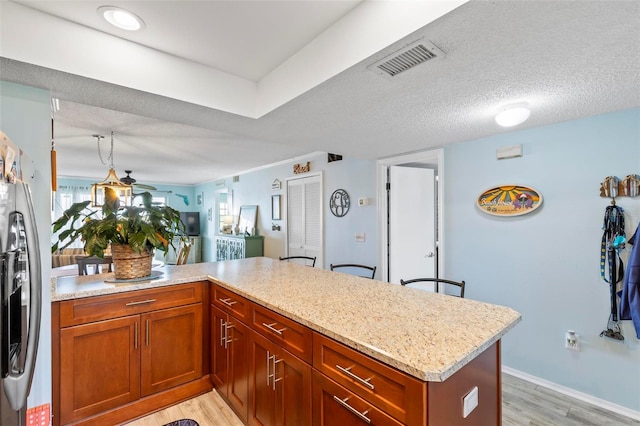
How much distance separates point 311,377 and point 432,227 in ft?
10.2

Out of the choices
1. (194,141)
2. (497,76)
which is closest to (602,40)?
(497,76)

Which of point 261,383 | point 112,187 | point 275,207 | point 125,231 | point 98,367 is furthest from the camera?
point 275,207

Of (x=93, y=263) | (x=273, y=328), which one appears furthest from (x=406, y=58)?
(x=93, y=263)

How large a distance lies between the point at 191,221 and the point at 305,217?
519cm

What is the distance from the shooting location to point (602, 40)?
1235 millimetres

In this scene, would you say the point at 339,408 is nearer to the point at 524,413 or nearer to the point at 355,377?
the point at 355,377

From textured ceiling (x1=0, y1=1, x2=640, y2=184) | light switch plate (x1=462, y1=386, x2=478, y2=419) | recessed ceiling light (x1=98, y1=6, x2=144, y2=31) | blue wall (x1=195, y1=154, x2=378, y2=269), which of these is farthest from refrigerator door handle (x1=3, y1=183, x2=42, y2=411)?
blue wall (x1=195, y1=154, x2=378, y2=269)

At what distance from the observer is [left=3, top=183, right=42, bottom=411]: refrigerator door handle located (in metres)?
0.97

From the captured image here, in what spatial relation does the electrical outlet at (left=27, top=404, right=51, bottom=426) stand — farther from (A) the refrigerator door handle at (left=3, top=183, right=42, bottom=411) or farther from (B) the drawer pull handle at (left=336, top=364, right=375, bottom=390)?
(B) the drawer pull handle at (left=336, top=364, right=375, bottom=390)

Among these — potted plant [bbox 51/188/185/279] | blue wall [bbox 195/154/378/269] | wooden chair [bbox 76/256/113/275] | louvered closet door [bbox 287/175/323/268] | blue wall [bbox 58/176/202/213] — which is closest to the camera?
potted plant [bbox 51/188/185/279]

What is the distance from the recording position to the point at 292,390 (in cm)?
141

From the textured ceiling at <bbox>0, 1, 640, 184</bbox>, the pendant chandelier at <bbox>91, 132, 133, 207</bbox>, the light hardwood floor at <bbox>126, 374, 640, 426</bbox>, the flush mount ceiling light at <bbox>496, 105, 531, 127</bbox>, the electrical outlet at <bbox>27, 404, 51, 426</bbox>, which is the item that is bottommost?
the light hardwood floor at <bbox>126, 374, 640, 426</bbox>

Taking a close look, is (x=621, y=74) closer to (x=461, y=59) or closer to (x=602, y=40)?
(x=602, y=40)

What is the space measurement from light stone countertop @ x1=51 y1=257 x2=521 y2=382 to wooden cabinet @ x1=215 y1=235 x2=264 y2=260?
3.17 metres
